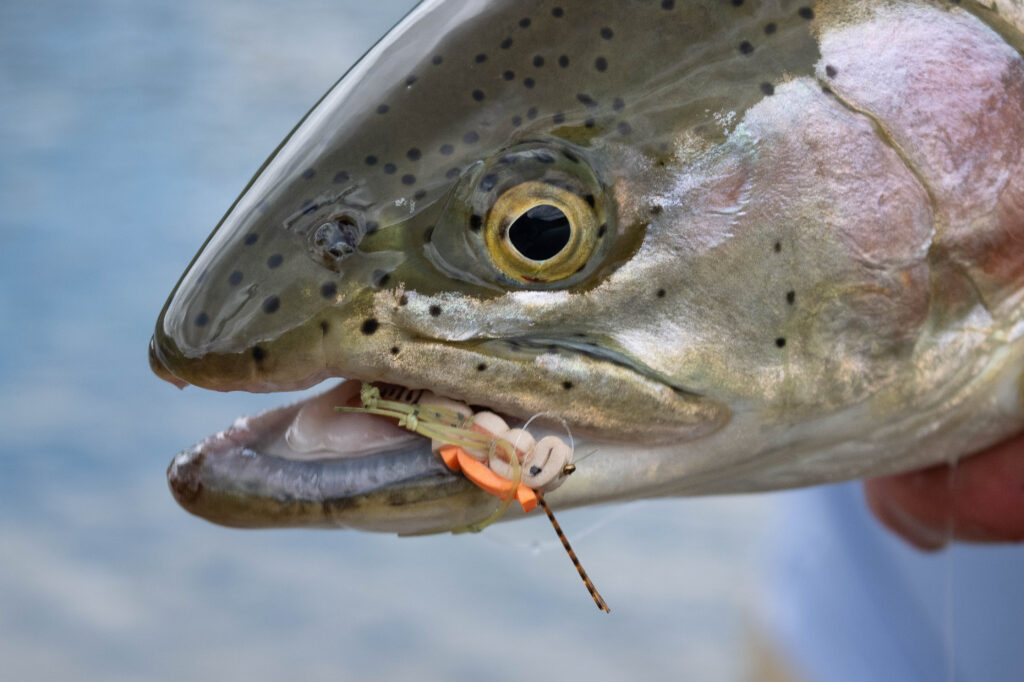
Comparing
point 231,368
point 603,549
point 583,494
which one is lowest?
point 583,494

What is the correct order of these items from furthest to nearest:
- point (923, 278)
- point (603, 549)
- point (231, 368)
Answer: point (603, 549) < point (923, 278) < point (231, 368)

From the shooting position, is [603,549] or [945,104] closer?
[945,104]

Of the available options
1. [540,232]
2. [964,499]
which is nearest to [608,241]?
[540,232]

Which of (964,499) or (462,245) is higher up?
(462,245)

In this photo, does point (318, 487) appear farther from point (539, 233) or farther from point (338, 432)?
point (539, 233)

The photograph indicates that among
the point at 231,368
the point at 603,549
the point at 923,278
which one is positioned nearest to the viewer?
the point at 231,368

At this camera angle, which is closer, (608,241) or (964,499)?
Answer: (608,241)

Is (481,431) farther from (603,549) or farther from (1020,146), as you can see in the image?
(603,549)

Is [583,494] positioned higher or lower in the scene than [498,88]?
lower

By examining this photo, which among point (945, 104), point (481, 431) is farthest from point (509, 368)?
point (945, 104)
